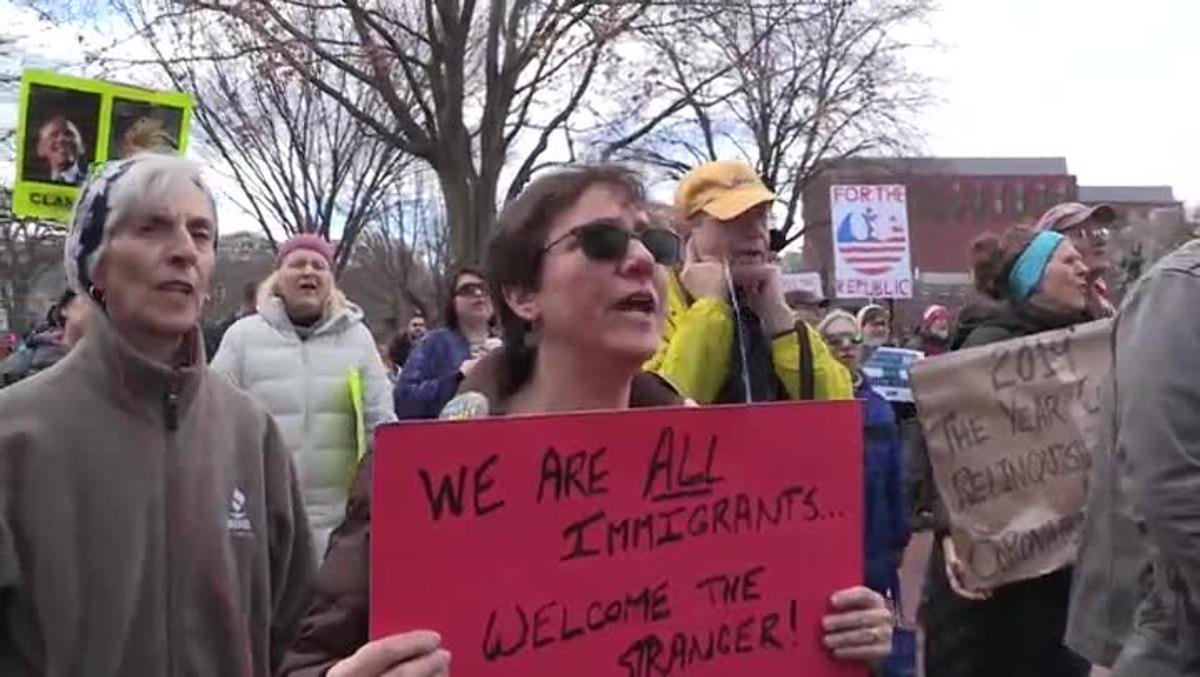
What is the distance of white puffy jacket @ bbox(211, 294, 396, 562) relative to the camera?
604 cm

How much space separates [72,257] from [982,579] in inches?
114

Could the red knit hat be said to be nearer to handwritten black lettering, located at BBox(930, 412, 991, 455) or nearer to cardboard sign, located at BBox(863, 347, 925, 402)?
cardboard sign, located at BBox(863, 347, 925, 402)

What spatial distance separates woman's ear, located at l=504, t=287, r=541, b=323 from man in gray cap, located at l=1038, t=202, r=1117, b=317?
2964 mm

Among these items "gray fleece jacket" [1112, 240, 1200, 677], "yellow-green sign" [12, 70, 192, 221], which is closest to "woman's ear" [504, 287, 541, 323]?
"gray fleece jacket" [1112, 240, 1200, 677]

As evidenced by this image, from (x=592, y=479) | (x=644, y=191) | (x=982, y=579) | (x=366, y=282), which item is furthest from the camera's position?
(x=366, y=282)

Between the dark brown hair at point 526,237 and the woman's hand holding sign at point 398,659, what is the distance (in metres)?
0.69

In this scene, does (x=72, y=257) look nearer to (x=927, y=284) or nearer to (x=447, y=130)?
(x=447, y=130)

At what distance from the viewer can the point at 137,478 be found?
9.00 feet

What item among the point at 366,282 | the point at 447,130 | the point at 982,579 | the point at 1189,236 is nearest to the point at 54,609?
the point at 1189,236

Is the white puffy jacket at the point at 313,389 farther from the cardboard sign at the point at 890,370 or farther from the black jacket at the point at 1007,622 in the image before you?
the cardboard sign at the point at 890,370

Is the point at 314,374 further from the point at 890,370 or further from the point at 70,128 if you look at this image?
the point at 890,370

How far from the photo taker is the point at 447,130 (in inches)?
733

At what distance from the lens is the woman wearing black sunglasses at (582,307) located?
2381 millimetres

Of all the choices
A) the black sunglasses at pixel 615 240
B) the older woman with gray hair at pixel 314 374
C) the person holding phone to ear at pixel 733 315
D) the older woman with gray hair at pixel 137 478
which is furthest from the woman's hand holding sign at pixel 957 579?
the black sunglasses at pixel 615 240
